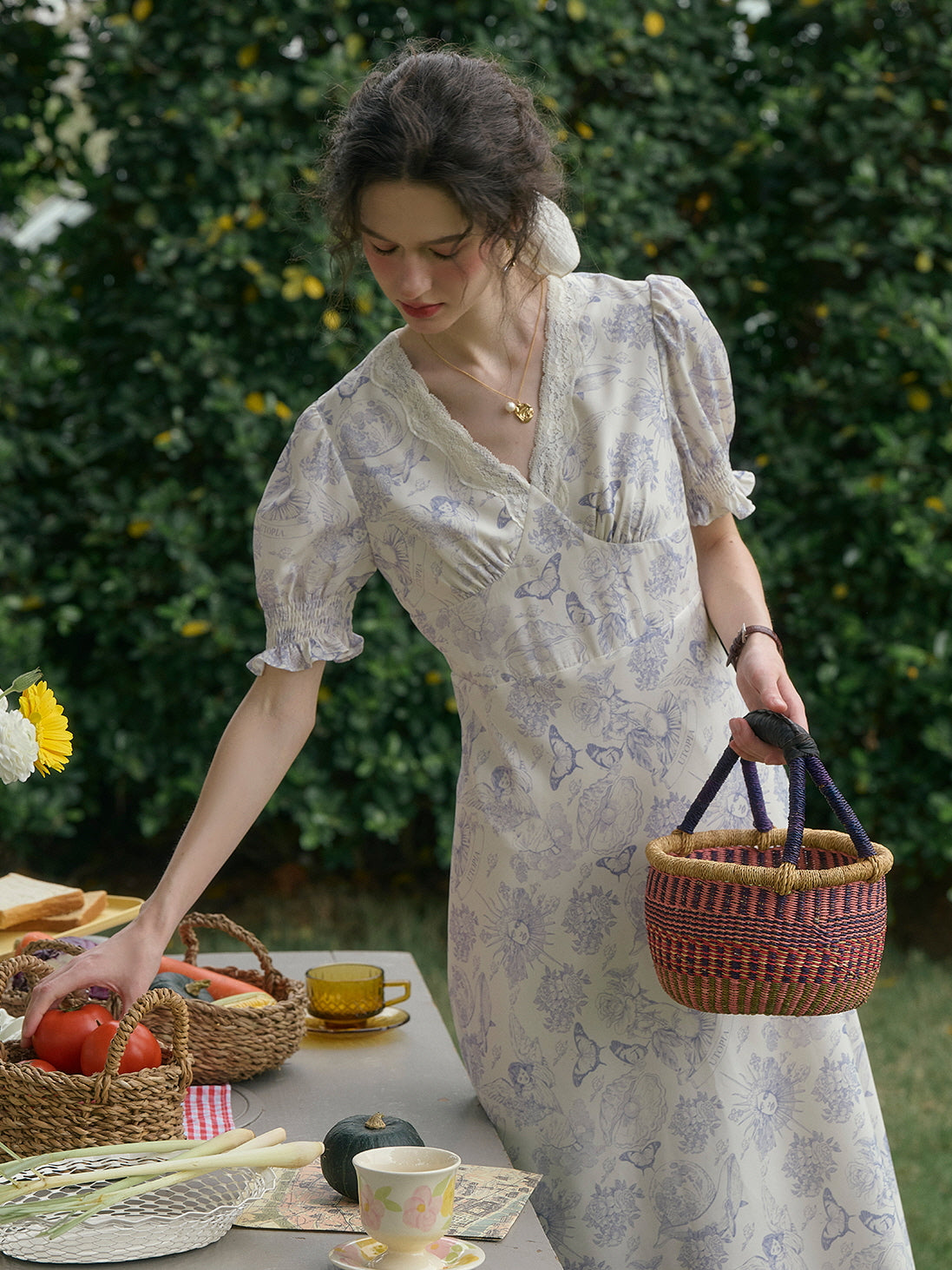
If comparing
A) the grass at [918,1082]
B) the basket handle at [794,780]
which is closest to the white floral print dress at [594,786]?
the basket handle at [794,780]

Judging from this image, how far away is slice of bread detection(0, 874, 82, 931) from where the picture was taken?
6.17 ft

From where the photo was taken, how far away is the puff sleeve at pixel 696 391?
1638 mm

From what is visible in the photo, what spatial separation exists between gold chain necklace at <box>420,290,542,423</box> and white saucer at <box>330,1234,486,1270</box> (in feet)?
2.94

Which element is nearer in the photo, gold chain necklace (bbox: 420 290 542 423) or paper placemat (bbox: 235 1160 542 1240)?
paper placemat (bbox: 235 1160 542 1240)

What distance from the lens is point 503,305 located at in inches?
Result: 64.6

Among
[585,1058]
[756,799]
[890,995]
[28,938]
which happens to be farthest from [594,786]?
[890,995]

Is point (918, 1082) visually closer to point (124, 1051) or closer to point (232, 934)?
point (232, 934)

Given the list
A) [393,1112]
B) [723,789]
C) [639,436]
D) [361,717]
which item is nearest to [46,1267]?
[393,1112]

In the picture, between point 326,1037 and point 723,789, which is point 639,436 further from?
point 326,1037

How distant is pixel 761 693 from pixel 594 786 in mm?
225

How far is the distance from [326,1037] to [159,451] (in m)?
2.07

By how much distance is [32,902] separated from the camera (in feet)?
6.27

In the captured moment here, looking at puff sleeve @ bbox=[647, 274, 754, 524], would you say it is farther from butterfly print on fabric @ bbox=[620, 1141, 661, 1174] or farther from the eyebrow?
butterfly print on fabric @ bbox=[620, 1141, 661, 1174]

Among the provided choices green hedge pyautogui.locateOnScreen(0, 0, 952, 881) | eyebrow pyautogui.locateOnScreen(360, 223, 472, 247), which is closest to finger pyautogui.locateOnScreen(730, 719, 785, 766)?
eyebrow pyautogui.locateOnScreen(360, 223, 472, 247)
